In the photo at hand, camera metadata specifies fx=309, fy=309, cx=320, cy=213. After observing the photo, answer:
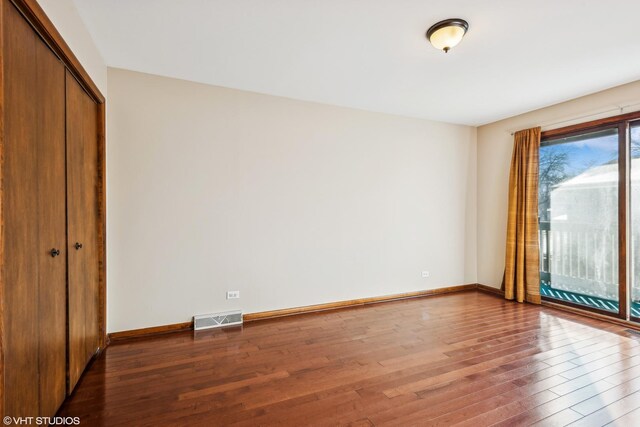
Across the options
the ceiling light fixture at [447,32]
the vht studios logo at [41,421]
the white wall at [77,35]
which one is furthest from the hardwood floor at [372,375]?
the ceiling light fixture at [447,32]

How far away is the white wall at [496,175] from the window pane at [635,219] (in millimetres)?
612

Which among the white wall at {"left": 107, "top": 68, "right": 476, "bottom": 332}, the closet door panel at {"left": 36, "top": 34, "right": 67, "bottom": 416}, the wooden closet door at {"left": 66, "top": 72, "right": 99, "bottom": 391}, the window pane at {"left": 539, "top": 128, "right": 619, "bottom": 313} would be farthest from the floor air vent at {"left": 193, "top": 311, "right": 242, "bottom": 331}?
the window pane at {"left": 539, "top": 128, "right": 619, "bottom": 313}

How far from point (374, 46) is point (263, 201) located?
1977mm

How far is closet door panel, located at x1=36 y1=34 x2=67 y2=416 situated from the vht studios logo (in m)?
0.04

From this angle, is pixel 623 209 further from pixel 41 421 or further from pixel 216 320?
pixel 41 421

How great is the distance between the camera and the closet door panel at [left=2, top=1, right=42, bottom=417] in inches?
52.2

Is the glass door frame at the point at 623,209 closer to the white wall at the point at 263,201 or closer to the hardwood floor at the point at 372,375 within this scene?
the hardwood floor at the point at 372,375

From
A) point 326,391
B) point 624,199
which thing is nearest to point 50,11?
point 326,391

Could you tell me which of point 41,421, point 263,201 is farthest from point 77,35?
point 41,421

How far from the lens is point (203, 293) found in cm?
335

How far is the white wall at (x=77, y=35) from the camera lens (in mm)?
1799

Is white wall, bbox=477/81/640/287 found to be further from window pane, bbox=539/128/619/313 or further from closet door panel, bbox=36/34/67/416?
closet door panel, bbox=36/34/67/416

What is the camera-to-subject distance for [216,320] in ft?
11.0

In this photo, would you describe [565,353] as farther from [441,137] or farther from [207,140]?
[207,140]
